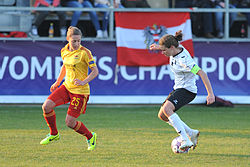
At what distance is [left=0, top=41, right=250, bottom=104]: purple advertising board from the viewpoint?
47.4ft

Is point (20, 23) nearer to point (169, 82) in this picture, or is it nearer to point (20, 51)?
point (20, 51)

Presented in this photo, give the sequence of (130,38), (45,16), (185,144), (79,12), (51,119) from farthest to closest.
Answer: (79,12) < (45,16) < (130,38) < (51,119) < (185,144)

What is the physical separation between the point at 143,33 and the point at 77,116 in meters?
7.15

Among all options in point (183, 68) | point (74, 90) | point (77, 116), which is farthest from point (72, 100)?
point (183, 68)

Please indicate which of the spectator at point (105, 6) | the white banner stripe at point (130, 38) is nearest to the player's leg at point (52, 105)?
the white banner stripe at point (130, 38)

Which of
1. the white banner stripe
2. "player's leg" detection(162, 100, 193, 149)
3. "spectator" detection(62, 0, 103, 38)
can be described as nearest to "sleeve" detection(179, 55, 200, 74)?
"player's leg" detection(162, 100, 193, 149)

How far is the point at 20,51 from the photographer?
14523mm

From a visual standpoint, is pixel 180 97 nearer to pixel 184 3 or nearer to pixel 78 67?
pixel 78 67

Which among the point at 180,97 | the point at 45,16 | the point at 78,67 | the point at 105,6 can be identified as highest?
the point at 105,6

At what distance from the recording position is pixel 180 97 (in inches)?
319

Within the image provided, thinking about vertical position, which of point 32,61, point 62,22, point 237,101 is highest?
point 62,22

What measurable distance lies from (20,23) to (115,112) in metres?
4.18

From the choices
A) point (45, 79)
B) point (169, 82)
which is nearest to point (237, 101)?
point (169, 82)

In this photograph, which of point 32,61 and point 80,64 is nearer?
point 80,64
